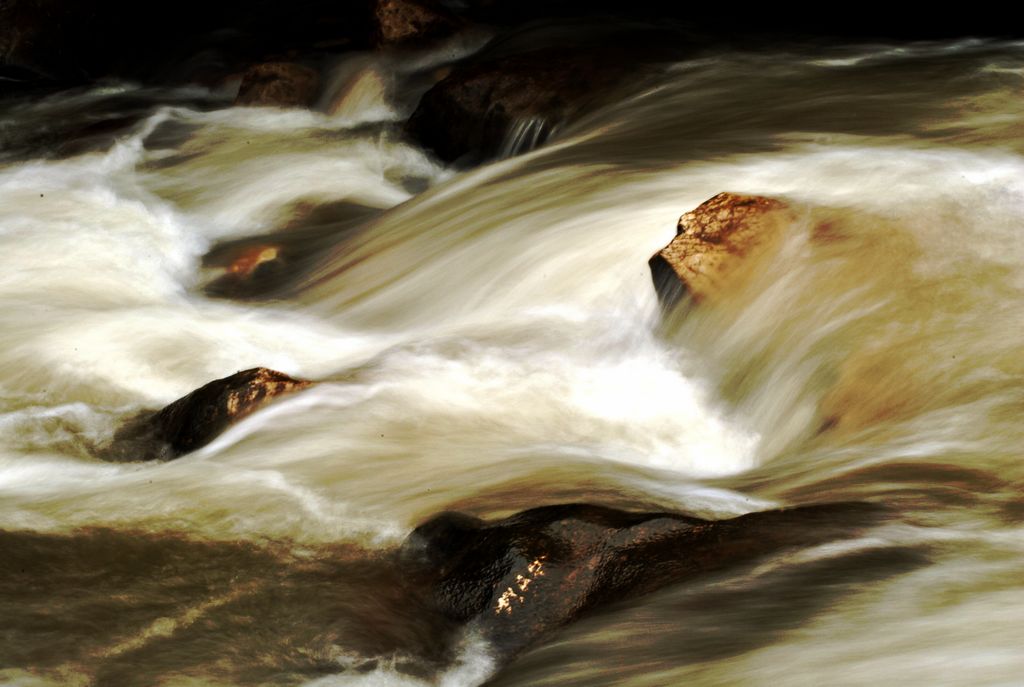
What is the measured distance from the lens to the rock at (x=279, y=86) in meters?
10.7

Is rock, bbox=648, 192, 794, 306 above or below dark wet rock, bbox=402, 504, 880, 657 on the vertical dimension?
above

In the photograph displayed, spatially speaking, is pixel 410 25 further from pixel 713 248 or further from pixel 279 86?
pixel 713 248

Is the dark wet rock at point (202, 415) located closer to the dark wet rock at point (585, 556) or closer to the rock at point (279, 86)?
the dark wet rock at point (585, 556)

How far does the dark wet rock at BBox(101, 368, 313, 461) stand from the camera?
5.01 metres

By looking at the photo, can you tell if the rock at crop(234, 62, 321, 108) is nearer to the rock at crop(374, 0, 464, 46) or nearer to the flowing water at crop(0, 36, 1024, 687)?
the rock at crop(374, 0, 464, 46)

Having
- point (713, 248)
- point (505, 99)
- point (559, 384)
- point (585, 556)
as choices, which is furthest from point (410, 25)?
point (585, 556)

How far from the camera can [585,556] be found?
3523mm

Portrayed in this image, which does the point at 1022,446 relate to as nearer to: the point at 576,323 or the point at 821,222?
the point at 821,222

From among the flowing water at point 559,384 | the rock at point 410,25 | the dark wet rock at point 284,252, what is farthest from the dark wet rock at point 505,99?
the rock at point 410,25

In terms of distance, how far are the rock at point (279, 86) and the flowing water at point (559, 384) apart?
5.21 ft

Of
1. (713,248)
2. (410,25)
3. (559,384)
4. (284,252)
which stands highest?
(410,25)

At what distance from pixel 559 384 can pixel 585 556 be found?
2009 millimetres

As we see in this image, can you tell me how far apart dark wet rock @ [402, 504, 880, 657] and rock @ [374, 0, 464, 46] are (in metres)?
7.72

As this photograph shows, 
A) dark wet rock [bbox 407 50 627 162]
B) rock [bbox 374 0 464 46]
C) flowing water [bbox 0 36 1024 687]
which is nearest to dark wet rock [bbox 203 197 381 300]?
flowing water [bbox 0 36 1024 687]
